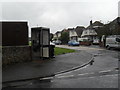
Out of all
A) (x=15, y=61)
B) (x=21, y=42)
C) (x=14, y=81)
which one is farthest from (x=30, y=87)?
(x=21, y=42)

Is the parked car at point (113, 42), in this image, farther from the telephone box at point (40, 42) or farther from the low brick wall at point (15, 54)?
the low brick wall at point (15, 54)

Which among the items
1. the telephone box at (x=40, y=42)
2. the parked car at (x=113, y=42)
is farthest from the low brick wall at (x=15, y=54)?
the parked car at (x=113, y=42)

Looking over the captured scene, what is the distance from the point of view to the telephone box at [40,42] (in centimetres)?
1448

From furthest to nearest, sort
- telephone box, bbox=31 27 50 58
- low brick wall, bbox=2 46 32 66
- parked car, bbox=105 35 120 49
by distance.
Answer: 1. parked car, bbox=105 35 120 49
2. telephone box, bbox=31 27 50 58
3. low brick wall, bbox=2 46 32 66

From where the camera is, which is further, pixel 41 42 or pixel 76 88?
pixel 41 42

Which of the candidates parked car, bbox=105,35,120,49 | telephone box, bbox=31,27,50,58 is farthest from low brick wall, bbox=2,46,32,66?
parked car, bbox=105,35,120,49

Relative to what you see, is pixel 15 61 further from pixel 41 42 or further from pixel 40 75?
pixel 40 75

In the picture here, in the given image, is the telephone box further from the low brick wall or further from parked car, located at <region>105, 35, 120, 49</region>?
parked car, located at <region>105, 35, 120, 49</region>

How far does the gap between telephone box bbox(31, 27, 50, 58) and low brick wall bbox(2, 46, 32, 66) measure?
0.88m

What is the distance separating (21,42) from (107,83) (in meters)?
9.47

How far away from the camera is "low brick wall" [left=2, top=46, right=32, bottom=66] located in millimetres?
12375

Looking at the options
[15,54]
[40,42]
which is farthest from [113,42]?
[15,54]

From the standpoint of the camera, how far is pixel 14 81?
792 centimetres

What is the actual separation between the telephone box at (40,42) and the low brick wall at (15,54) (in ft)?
2.88
